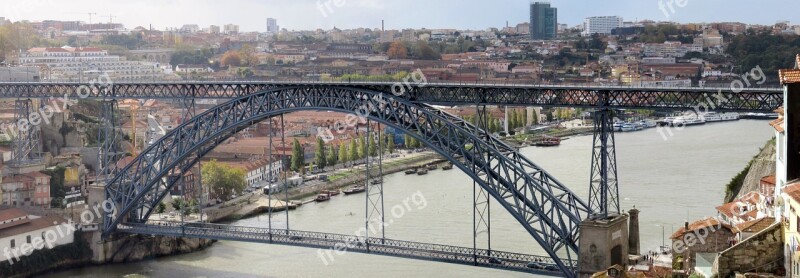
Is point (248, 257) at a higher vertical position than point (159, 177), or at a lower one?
lower

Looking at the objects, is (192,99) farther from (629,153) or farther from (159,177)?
(629,153)

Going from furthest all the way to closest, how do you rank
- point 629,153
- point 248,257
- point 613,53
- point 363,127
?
1. point 613,53
2. point 363,127
3. point 629,153
4. point 248,257

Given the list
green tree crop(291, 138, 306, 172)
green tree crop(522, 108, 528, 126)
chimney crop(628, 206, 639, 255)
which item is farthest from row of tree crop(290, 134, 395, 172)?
chimney crop(628, 206, 639, 255)

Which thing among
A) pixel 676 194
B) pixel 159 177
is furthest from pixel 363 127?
pixel 159 177

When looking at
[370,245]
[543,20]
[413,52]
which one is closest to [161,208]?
[370,245]

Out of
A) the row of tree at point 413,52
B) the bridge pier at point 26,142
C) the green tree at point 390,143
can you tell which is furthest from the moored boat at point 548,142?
the bridge pier at point 26,142

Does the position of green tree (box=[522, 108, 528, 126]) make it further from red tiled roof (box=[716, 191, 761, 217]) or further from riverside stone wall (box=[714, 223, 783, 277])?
riverside stone wall (box=[714, 223, 783, 277])
